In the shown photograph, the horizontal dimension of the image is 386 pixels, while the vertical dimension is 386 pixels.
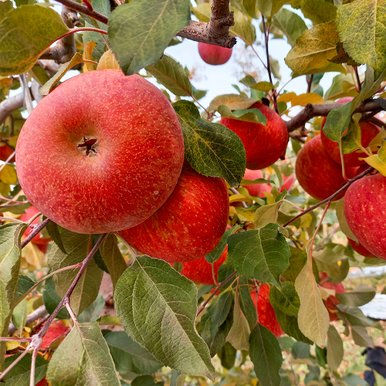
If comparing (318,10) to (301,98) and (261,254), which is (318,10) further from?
(261,254)

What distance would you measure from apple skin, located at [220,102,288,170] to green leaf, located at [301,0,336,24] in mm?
239

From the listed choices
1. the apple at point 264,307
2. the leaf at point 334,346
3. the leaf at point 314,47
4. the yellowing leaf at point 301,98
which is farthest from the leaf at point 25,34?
the leaf at point 334,346

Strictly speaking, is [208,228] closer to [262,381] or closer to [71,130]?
[71,130]

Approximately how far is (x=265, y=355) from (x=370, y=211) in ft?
1.23

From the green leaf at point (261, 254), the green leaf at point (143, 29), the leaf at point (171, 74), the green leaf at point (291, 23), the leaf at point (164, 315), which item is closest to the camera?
the green leaf at point (143, 29)

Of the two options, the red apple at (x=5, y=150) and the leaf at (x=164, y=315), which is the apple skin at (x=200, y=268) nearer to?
the leaf at (x=164, y=315)

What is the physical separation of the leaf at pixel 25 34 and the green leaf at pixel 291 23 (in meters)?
0.64

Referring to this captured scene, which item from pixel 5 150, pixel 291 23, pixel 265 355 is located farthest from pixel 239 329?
pixel 5 150

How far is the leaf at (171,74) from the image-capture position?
0.70m

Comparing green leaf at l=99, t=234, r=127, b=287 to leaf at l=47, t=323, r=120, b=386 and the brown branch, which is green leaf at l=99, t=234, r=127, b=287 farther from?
the brown branch

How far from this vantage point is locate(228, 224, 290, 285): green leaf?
22.6 inches

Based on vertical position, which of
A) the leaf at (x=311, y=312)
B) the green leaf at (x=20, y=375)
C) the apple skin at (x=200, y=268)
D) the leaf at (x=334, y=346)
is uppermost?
the green leaf at (x=20, y=375)

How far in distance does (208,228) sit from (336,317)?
2.73 feet

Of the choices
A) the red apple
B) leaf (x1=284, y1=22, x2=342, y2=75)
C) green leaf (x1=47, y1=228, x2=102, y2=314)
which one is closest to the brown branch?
leaf (x1=284, y1=22, x2=342, y2=75)
